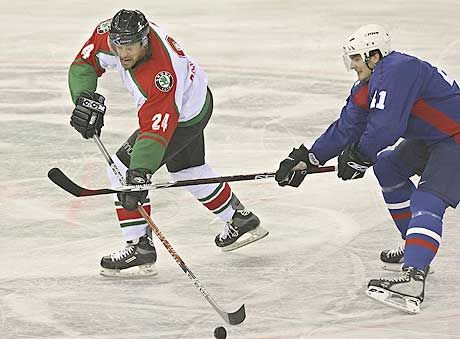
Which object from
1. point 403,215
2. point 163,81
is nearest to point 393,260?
point 403,215

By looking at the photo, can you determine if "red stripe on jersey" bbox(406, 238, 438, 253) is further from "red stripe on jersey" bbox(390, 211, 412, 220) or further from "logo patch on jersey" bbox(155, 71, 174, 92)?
"logo patch on jersey" bbox(155, 71, 174, 92)

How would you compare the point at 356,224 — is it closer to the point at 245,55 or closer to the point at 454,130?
the point at 454,130

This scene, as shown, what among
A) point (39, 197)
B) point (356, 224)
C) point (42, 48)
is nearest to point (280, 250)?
point (356, 224)

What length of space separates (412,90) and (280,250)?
99 centimetres

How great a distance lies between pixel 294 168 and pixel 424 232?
51 centimetres

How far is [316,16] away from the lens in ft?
29.3

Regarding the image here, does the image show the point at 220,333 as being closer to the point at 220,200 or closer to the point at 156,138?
the point at 156,138

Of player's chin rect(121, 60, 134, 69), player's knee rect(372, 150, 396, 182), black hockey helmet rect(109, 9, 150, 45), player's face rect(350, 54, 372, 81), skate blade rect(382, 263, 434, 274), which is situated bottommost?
skate blade rect(382, 263, 434, 274)

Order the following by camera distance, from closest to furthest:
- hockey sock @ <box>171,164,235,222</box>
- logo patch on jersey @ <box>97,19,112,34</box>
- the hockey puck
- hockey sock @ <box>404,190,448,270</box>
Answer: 1. the hockey puck
2. hockey sock @ <box>404,190,448,270</box>
3. logo patch on jersey @ <box>97,19,112,34</box>
4. hockey sock @ <box>171,164,235,222</box>

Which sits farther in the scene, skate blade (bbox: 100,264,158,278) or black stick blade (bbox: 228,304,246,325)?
skate blade (bbox: 100,264,158,278)

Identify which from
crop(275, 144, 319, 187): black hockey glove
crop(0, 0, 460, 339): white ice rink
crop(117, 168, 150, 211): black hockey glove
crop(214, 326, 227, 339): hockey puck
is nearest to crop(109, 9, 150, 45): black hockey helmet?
crop(117, 168, 150, 211): black hockey glove

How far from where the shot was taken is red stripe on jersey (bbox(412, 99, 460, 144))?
12.2 feet

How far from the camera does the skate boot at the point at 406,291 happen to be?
364 centimetres

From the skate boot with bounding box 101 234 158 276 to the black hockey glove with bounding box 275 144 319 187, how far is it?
0.60 meters
